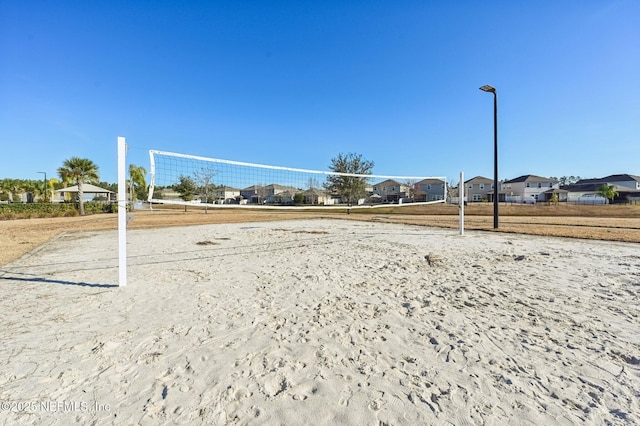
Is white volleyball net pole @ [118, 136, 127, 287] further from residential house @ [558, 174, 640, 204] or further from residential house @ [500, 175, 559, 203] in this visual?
residential house @ [558, 174, 640, 204]

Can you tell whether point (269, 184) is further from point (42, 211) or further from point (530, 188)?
point (530, 188)

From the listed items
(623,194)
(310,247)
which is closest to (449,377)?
(310,247)

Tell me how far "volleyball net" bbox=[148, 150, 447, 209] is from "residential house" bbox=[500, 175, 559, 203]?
24468 millimetres

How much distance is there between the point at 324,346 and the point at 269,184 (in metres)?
10.4

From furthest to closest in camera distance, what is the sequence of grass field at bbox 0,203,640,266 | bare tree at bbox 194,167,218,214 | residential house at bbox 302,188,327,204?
bare tree at bbox 194,167,218,214, residential house at bbox 302,188,327,204, grass field at bbox 0,203,640,266

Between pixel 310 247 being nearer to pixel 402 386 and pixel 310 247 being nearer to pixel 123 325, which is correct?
pixel 123 325

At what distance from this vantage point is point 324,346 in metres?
2.87

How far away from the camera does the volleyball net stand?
7.19 metres

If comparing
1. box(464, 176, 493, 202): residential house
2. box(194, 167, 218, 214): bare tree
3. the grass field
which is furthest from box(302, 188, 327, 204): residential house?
box(464, 176, 493, 202): residential house

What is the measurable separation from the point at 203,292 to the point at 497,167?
13.7 m

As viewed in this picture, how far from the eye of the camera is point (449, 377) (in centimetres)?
236

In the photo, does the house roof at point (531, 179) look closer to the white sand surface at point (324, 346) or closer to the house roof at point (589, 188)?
the house roof at point (589, 188)

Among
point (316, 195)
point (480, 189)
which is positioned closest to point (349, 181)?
point (316, 195)

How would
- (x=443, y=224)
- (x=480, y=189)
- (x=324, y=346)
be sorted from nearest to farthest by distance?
1. (x=324, y=346)
2. (x=443, y=224)
3. (x=480, y=189)
